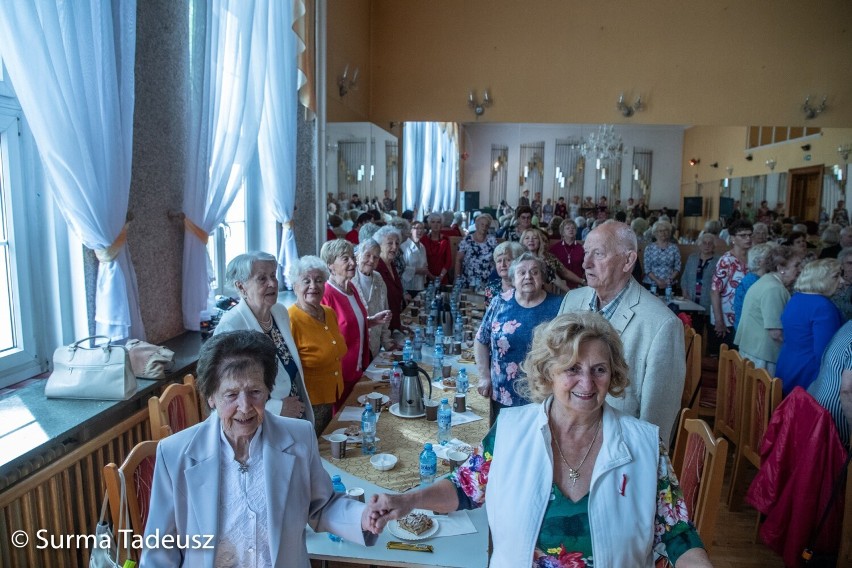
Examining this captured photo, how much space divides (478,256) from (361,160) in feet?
6.27

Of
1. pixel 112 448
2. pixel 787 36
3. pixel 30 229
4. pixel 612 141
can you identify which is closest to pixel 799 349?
pixel 112 448

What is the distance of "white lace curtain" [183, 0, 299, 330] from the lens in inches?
146

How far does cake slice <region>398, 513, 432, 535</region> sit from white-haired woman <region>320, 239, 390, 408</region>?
1693 millimetres

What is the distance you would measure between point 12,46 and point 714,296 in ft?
18.6

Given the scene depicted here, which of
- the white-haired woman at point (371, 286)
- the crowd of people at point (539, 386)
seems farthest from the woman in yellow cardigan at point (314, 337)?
the white-haired woman at point (371, 286)

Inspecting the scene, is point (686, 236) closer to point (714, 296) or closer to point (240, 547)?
point (714, 296)

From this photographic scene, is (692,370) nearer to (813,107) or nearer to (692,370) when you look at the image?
(692,370)

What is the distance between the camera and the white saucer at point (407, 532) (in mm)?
1939

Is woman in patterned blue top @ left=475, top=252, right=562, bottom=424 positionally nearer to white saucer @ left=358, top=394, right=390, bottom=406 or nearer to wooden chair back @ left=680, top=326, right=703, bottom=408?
white saucer @ left=358, top=394, right=390, bottom=406

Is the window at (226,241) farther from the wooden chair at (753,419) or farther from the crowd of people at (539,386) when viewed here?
A: the wooden chair at (753,419)

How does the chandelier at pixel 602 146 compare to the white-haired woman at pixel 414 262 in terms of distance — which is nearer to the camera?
the white-haired woman at pixel 414 262

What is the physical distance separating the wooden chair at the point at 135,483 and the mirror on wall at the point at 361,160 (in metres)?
4.74

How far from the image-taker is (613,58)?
823 cm

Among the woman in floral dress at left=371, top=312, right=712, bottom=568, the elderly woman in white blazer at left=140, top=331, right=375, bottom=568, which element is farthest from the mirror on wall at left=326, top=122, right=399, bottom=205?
the woman in floral dress at left=371, top=312, right=712, bottom=568
